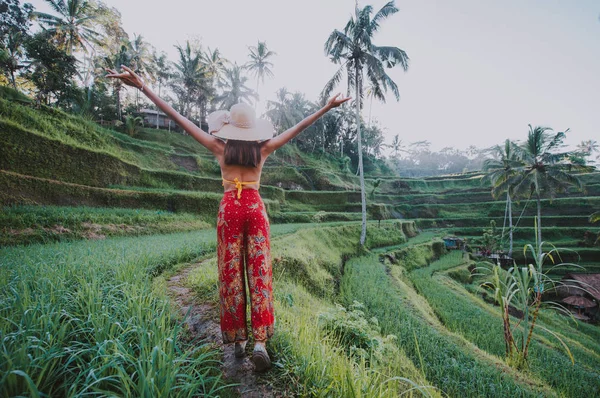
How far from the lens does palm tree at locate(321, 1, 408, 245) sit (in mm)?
12719

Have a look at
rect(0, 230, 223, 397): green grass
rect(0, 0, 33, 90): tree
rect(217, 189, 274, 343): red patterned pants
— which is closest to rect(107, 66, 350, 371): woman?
rect(217, 189, 274, 343): red patterned pants

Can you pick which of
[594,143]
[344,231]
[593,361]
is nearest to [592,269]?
[593,361]

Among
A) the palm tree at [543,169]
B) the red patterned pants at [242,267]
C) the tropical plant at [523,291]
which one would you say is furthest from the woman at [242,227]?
the palm tree at [543,169]

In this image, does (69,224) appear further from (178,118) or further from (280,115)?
(280,115)

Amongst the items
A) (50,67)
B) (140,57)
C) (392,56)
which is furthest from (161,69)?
(392,56)

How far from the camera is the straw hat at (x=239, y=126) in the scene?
2064 mm

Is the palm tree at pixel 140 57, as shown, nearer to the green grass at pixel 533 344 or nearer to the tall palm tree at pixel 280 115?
the tall palm tree at pixel 280 115

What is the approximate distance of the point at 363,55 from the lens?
13219 millimetres

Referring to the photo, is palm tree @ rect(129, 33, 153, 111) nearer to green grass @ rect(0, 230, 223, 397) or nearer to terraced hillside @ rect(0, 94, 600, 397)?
terraced hillside @ rect(0, 94, 600, 397)

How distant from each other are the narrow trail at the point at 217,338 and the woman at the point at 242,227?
0.29ft

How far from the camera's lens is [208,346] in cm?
194

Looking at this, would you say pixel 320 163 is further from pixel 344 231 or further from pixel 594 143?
pixel 594 143

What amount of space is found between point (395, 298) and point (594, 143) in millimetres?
77674

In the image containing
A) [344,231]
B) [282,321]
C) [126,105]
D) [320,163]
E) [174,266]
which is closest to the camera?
[282,321]
